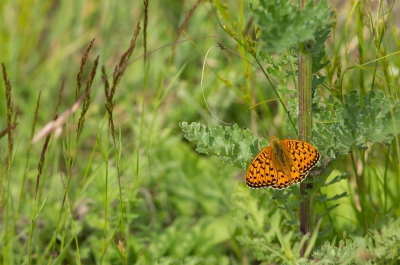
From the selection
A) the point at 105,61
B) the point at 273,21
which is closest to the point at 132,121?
the point at 105,61

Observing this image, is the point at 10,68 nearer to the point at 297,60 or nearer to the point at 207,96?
the point at 207,96

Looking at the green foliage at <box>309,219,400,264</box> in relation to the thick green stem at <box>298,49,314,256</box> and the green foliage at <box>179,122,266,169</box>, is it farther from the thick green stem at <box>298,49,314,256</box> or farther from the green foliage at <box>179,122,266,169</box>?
the green foliage at <box>179,122,266,169</box>

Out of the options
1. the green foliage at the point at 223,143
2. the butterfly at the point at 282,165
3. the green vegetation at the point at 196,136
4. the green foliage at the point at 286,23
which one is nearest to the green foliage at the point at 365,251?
the green vegetation at the point at 196,136

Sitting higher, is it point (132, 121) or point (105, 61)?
point (105, 61)

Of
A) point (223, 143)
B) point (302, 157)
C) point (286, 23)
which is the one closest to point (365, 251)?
point (302, 157)

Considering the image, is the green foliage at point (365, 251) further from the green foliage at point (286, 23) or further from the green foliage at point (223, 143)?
the green foliage at point (286, 23)

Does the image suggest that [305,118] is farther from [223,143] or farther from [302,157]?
[223,143]
